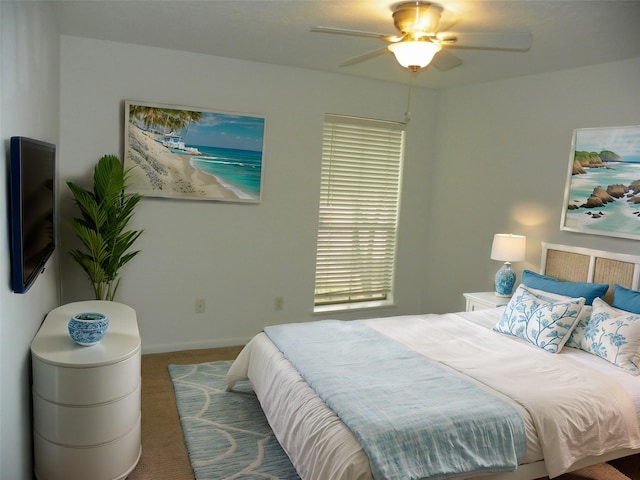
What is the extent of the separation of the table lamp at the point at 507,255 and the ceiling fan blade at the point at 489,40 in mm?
1878

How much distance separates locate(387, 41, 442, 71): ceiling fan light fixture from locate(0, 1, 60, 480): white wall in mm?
1724

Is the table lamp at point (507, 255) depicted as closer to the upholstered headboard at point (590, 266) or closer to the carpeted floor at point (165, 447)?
the upholstered headboard at point (590, 266)

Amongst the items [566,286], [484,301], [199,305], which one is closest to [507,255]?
[484,301]

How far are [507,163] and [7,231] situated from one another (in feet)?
12.6

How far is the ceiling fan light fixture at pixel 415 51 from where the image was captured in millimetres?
2482

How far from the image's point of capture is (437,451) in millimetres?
2078

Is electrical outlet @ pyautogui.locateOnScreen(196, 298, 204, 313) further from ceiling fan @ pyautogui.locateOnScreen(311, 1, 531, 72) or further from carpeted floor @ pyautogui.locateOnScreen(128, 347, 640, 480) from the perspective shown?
ceiling fan @ pyautogui.locateOnScreen(311, 1, 531, 72)

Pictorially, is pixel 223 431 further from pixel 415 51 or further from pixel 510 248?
pixel 510 248

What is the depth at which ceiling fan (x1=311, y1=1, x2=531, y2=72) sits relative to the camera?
235cm

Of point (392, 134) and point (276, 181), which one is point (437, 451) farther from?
point (392, 134)

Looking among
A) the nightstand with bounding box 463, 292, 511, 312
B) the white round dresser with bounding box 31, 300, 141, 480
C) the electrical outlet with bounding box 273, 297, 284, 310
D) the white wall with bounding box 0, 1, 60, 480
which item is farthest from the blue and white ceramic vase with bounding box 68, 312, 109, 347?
the nightstand with bounding box 463, 292, 511, 312

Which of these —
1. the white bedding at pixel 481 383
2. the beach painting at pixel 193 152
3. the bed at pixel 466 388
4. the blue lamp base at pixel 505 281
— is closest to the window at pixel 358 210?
the beach painting at pixel 193 152

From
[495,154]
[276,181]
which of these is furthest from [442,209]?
[276,181]

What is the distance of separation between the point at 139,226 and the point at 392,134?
8.58 feet
